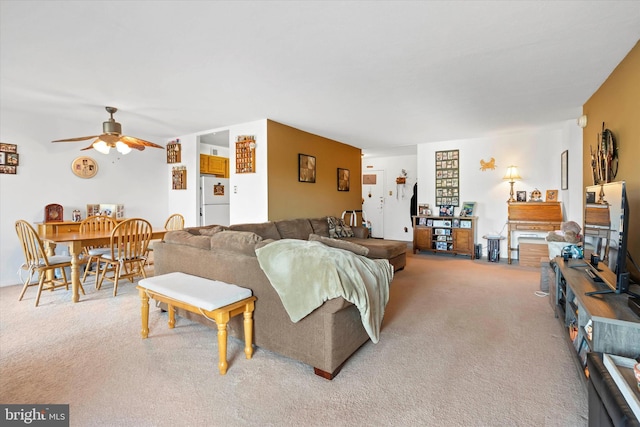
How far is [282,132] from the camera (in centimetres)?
486

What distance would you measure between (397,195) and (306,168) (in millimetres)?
3690

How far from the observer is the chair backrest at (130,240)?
11.7ft

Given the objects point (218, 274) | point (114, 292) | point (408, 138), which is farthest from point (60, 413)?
point (408, 138)

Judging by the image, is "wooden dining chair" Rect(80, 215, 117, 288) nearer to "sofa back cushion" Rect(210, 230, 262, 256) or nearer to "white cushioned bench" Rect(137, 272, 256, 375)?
"white cushioned bench" Rect(137, 272, 256, 375)

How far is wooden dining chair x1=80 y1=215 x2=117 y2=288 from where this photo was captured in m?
3.90

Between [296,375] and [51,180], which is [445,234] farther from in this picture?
[51,180]

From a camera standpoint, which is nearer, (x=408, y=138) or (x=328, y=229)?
(x=328, y=229)

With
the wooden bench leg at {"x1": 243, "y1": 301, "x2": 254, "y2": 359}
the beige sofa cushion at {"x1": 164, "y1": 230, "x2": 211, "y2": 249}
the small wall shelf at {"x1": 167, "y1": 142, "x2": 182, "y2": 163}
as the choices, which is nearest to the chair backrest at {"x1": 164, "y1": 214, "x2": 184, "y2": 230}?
the small wall shelf at {"x1": 167, "y1": 142, "x2": 182, "y2": 163}

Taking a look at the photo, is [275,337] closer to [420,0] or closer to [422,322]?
[422,322]

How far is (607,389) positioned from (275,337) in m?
1.73

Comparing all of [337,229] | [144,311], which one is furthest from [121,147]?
[337,229]

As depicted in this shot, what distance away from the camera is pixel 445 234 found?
6215mm

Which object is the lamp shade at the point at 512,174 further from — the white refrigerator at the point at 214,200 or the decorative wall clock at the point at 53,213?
the decorative wall clock at the point at 53,213

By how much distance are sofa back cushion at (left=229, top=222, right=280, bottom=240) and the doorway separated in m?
4.68
